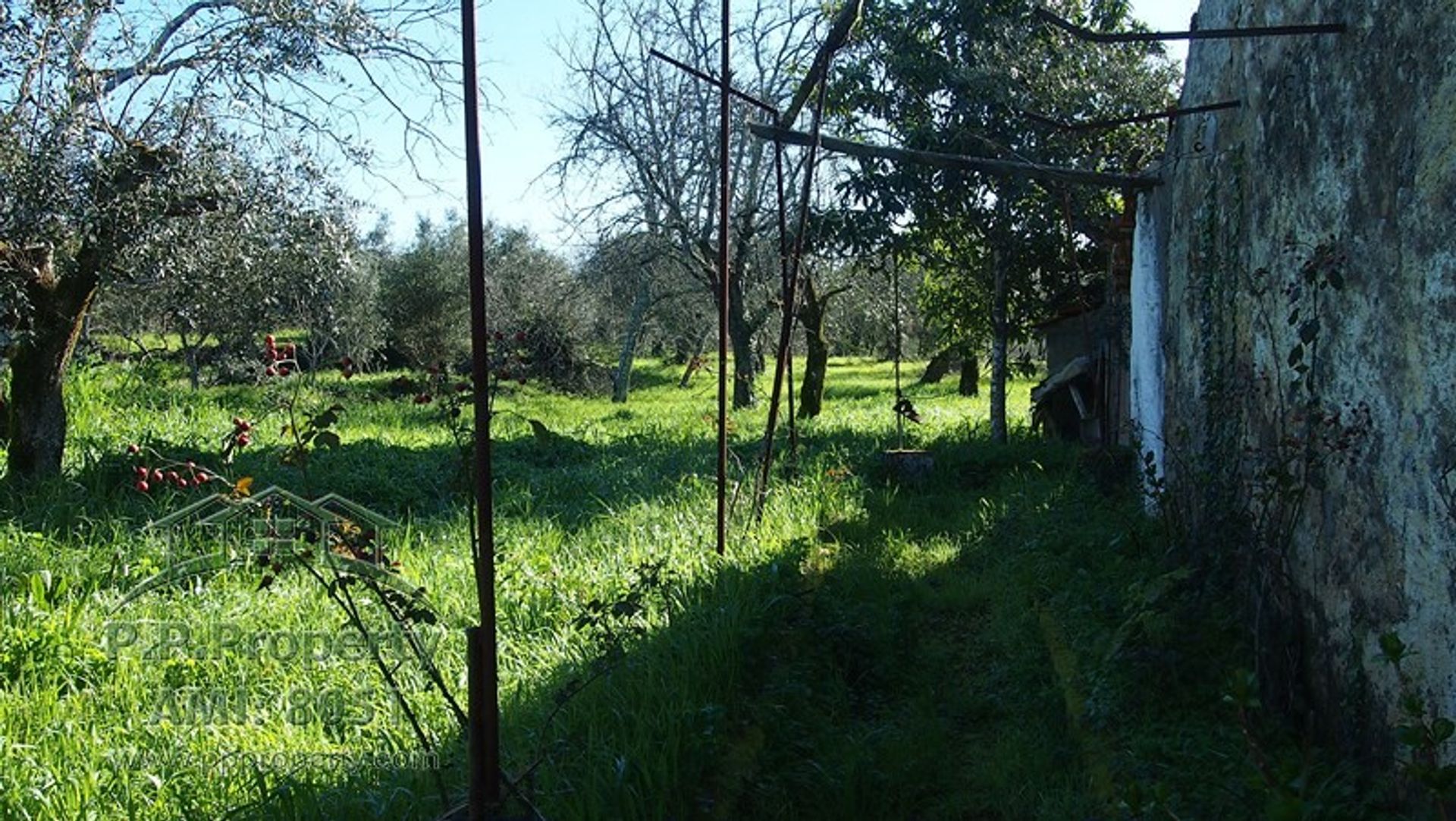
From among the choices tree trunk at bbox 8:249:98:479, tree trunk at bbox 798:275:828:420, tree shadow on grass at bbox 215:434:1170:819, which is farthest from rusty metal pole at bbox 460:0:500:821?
tree trunk at bbox 798:275:828:420

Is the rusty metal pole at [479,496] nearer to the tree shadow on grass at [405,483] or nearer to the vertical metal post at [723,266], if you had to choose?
the vertical metal post at [723,266]

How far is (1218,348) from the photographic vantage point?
5.29 metres

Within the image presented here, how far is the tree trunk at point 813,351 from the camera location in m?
16.1

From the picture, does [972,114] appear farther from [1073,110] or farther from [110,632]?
[110,632]

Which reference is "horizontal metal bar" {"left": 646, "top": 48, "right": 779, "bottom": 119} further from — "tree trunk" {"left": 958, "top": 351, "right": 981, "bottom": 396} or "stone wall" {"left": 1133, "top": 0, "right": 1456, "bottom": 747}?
"tree trunk" {"left": 958, "top": 351, "right": 981, "bottom": 396}

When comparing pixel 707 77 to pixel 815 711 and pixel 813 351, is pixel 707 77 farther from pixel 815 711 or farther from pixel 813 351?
pixel 813 351

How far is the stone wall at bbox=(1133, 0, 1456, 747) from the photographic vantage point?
285 cm

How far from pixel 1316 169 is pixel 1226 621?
1.76 meters

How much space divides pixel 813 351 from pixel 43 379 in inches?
432

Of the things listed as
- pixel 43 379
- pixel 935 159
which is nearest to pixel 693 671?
pixel 935 159

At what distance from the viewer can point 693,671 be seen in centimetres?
406

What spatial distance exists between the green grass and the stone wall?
0.50 metres

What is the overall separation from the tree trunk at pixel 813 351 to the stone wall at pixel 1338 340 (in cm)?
1053

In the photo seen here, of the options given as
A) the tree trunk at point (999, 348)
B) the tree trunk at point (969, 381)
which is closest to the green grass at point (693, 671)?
the tree trunk at point (999, 348)
